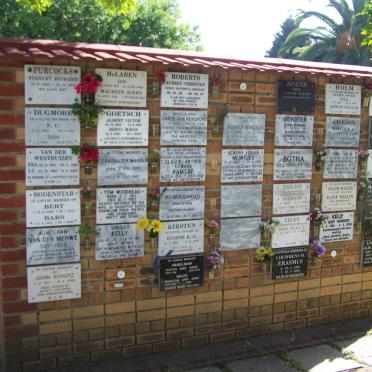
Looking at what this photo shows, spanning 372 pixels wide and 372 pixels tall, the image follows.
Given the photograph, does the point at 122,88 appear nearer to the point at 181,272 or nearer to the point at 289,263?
the point at 181,272

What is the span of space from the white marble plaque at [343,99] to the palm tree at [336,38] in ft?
55.5

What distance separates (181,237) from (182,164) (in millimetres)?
560

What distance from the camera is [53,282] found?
3555mm

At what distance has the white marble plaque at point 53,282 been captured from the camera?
351 centimetres

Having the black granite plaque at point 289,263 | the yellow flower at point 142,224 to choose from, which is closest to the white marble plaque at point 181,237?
the yellow flower at point 142,224

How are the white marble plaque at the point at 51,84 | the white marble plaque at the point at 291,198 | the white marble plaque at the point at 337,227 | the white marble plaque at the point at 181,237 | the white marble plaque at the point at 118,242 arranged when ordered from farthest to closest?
the white marble plaque at the point at 337,227 → the white marble plaque at the point at 291,198 → the white marble plaque at the point at 181,237 → the white marble plaque at the point at 118,242 → the white marble plaque at the point at 51,84

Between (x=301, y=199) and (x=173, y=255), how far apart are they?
4.03 ft

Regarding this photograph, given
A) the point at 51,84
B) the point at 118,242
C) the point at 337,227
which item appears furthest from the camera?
the point at 337,227

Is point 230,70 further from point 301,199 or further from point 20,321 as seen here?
point 20,321

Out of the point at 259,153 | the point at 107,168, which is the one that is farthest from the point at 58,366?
the point at 259,153

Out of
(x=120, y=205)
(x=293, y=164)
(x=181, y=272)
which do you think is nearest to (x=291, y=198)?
(x=293, y=164)

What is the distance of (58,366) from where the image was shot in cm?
365

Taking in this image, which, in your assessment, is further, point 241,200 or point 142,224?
point 241,200

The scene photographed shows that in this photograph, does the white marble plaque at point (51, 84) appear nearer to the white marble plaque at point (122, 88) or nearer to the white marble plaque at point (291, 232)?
the white marble plaque at point (122, 88)
